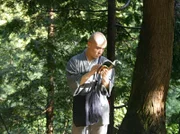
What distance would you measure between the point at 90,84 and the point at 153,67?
4.65 ft

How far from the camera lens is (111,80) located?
288cm

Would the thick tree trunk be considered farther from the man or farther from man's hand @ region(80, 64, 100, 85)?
man's hand @ region(80, 64, 100, 85)

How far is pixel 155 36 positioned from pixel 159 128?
1.19 metres

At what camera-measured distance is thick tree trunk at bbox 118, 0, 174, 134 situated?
12.7 ft

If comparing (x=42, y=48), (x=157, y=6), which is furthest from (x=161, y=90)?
(x=42, y=48)

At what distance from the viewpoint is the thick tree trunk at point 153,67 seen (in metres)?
3.88

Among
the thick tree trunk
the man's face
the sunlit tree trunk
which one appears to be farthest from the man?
the sunlit tree trunk

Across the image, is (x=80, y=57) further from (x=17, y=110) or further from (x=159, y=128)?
(x=17, y=110)

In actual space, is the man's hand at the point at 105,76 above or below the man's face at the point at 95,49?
below

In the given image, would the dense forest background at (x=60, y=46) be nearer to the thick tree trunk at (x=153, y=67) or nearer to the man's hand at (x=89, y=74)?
the thick tree trunk at (x=153, y=67)

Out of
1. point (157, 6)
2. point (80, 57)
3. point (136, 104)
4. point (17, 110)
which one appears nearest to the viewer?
point (80, 57)

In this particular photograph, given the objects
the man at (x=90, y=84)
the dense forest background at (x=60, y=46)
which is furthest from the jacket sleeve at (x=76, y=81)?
the dense forest background at (x=60, y=46)

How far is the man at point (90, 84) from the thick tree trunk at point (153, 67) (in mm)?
1188

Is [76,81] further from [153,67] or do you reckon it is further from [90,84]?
[153,67]
